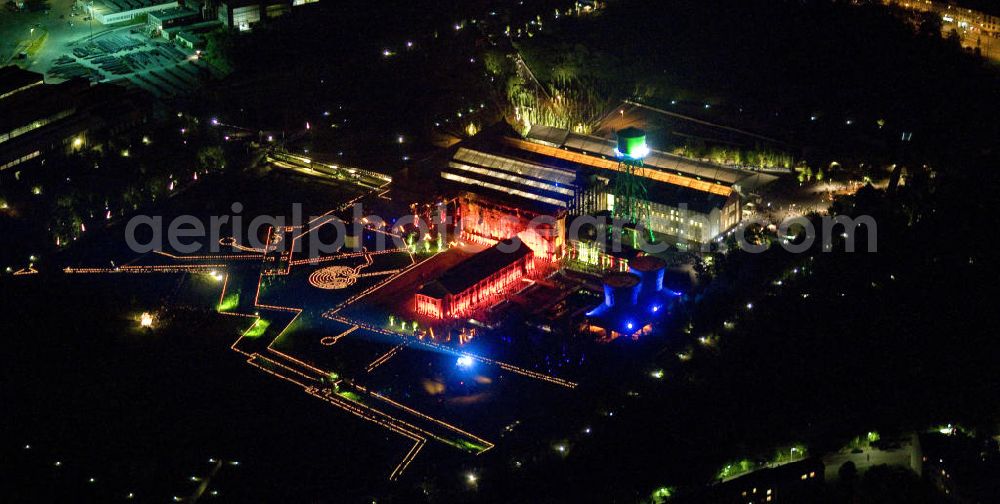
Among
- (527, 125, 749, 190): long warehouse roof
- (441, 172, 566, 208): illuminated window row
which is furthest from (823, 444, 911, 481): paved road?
(441, 172, 566, 208): illuminated window row

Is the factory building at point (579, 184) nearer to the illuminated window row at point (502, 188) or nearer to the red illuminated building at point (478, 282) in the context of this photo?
the illuminated window row at point (502, 188)

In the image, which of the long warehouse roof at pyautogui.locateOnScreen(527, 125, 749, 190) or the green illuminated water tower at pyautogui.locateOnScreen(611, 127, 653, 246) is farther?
the long warehouse roof at pyautogui.locateOnScreen(527, 125, 749, 190)

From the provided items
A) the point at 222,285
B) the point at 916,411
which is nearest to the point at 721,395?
the point at 916,411

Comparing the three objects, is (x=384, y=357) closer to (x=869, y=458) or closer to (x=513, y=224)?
(x=513, y=224)

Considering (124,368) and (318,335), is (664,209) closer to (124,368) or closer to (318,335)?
(318,335)

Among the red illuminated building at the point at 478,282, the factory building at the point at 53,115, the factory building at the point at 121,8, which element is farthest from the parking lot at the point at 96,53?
the red illuminated building at the point at 478,282

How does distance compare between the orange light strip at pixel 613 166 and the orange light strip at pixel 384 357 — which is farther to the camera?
the orange light strip at pixel 613 166

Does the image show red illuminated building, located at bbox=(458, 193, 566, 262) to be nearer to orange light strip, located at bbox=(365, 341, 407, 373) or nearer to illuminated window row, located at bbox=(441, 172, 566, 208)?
illuminated window row, located at bbox=(441, 172, 566, 208)
